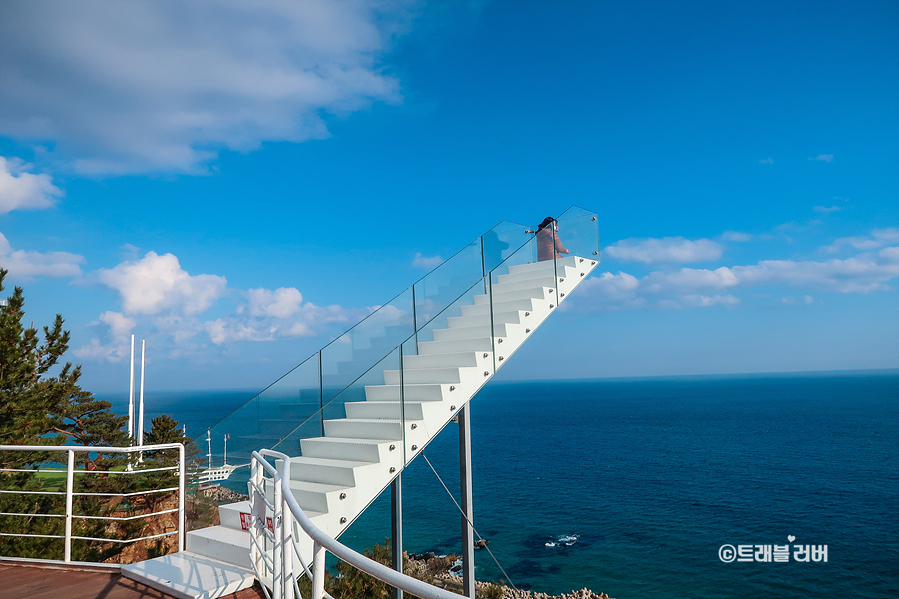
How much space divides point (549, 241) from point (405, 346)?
152 inches

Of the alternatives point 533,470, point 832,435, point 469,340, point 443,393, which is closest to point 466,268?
point 469,340

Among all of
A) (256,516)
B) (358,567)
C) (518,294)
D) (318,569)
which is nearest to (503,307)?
(518,294)

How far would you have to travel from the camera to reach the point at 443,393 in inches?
269

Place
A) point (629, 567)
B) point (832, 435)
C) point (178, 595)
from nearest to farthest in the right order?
point (178, 595) < point (629, 567) < point (832, 435)

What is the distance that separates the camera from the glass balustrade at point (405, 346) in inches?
262

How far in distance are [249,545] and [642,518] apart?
34561mm

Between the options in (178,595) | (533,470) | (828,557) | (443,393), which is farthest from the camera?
(533,470)

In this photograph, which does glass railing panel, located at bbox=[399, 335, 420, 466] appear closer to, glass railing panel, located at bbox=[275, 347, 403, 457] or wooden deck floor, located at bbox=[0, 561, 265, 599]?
glass railing panel, located at bbox=[275, 347, 403, 457]

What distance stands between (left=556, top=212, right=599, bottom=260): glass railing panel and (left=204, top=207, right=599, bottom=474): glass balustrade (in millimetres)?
19

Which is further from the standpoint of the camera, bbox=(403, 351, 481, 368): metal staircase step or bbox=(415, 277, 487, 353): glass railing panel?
bbox=(415, 277, 487, 353): glass railing panel

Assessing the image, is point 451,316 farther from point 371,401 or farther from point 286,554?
point 286,554

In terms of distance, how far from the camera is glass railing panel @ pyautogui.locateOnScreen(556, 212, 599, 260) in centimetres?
1022

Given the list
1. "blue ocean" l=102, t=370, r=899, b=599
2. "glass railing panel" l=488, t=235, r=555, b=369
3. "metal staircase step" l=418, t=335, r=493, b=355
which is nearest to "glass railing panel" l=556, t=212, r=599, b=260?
"glass railing panel" l=488, t=235, r=555, b=369

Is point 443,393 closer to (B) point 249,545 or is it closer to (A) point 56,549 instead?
(B) point 249,545
